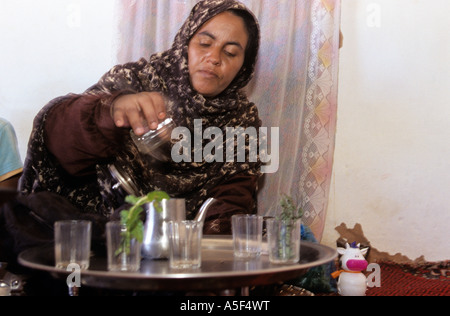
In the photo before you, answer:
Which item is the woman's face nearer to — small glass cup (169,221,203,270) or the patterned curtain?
the patterned curtain

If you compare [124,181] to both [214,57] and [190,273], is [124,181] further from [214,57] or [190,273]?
[214,57]

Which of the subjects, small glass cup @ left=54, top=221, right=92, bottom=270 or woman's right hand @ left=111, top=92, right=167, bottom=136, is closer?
small glass cup @ left=54, top=221, right=92, bottom=270

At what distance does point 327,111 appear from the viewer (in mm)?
2439

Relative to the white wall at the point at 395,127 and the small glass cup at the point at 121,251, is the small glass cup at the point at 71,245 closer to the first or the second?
the small glass cup at the point at 121,251

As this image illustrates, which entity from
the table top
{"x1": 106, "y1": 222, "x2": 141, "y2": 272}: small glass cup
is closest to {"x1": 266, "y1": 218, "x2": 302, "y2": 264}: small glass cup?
the table top

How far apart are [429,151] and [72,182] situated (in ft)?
5.48

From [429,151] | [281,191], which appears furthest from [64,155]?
[429,151]

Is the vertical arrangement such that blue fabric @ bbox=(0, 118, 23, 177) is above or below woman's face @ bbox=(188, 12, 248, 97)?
below

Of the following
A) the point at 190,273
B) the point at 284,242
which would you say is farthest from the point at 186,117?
the point at 190,273

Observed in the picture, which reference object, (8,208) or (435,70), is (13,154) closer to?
(8,208)

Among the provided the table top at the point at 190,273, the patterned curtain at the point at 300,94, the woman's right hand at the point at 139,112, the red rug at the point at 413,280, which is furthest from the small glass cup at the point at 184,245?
the patterned curtain at the point at 300,94

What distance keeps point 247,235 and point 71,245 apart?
402mm

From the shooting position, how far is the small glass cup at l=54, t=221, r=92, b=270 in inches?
41.3

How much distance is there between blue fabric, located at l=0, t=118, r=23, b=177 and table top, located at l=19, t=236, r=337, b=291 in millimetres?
922
